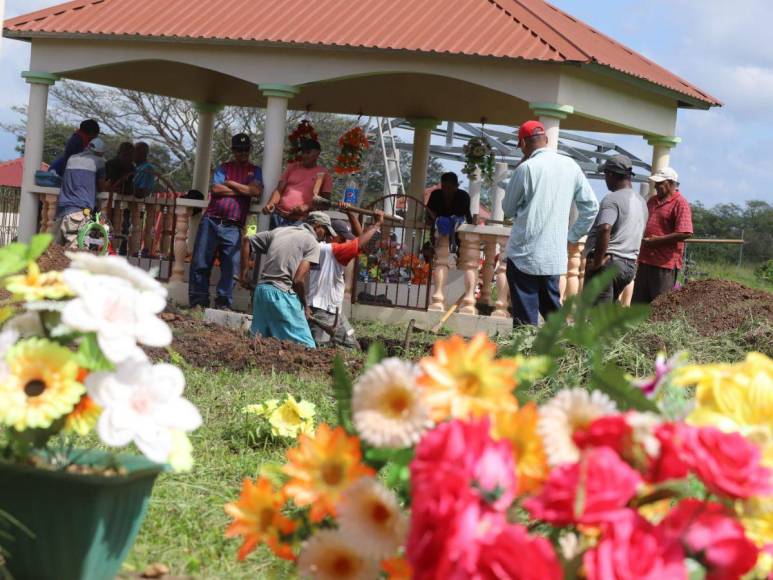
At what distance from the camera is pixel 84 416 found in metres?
2.70

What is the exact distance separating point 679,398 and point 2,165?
36004 mm

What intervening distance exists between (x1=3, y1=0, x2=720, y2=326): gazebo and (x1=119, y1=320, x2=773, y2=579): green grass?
4.09m

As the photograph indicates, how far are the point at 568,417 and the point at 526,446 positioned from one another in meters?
0.09

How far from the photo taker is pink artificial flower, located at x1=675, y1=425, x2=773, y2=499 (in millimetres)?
1887

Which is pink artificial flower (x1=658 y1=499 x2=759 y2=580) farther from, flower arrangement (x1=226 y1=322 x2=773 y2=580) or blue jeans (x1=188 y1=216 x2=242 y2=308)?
blue jeans (x1=188 y1=216 x2=242 y2=308)

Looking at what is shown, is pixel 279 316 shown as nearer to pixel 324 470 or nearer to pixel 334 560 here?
pixel 324 470

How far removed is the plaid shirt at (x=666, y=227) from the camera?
1037 cm

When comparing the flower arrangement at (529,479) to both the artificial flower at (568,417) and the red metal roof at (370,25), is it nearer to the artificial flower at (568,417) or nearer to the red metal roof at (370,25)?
the artificial flower at (568,417)

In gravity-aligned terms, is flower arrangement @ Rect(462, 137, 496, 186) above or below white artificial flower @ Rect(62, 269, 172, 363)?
above

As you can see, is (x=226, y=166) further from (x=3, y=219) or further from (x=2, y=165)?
(x=2, y=165)

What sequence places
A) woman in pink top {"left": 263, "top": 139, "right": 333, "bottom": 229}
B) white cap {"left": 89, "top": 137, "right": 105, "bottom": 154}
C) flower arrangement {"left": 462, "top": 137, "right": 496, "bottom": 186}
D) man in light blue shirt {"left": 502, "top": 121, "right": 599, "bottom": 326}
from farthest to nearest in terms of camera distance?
flower arrangement {"left": 462, "top": 137, "right": 496, "bottom": 186}, white cap {"left": 89, "top": 137, "right": 105, "bottom": 154}, woman in pink top {"left": 263, "top": 139, "right": 333, "bottom": 229}, man in light blue shirt {"left": 502, "top": 121, "right": 599, "bottom": 326}

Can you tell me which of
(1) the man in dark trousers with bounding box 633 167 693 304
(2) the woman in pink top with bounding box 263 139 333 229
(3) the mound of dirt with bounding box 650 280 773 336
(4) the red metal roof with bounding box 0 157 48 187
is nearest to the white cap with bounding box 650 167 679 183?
(1) the man in dark trousers with bounding box 633 167 693 304

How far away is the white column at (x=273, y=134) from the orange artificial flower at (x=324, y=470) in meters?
10.9

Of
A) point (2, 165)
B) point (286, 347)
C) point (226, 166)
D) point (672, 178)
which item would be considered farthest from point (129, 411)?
point (2, 165)
